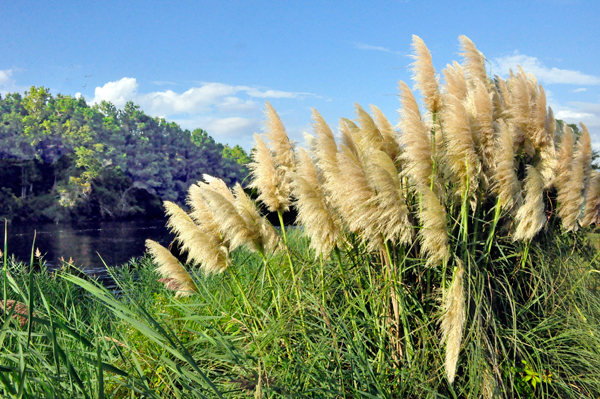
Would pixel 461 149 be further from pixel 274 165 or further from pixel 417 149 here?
pixel 274 165

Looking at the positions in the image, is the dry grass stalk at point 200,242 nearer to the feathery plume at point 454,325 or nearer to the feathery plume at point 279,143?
the feathery plume at point 279,143

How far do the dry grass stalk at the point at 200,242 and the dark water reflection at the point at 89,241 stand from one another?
1877cm

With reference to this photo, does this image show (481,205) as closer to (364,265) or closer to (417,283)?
(417,283)

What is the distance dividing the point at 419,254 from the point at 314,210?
0.84 metres

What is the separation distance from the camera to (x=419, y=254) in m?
2.91

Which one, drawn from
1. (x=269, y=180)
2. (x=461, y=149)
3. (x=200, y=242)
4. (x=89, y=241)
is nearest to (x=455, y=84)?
(x=461, y=149)

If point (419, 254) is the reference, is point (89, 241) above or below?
below

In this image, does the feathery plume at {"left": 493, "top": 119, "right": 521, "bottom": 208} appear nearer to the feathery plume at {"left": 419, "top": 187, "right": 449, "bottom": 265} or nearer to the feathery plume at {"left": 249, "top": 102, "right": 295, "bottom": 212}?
the feathery plume at {"left": 419, "top": 187, "right": 449, "bottom": 265}

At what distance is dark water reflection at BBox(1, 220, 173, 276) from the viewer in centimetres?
2458

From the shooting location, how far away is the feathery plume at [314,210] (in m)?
2.60

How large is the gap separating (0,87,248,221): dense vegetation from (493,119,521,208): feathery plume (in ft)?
153

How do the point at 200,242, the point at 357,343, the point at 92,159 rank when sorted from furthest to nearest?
1. the point at 92,159
2. the point at 200,242
3. the point at 357,343

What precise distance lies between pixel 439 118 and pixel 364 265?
45.4 inches

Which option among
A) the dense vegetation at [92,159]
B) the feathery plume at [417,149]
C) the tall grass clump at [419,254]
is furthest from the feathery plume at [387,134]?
the dense vegetation at [92,159]
